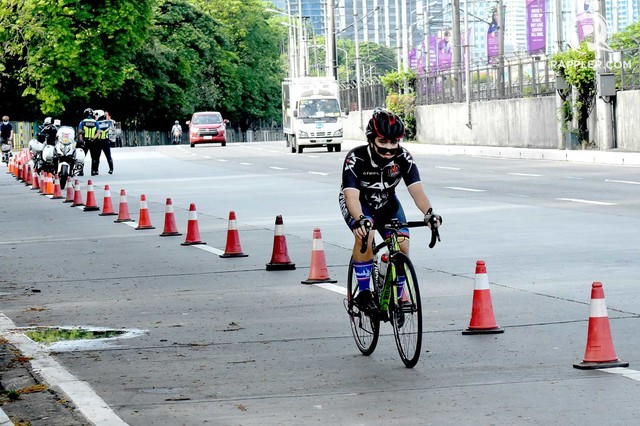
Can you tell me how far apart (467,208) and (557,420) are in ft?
53.5

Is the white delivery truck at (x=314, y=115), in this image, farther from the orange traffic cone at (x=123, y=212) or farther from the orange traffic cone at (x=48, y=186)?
the orange traffic cone at (x=123, y=212)

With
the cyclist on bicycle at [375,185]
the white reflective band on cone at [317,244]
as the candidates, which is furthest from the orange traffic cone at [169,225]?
the cyclist on bicycle at [375,185]

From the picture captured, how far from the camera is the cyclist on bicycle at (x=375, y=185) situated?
30.6ft

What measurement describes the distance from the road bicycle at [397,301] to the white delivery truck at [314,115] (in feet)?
170

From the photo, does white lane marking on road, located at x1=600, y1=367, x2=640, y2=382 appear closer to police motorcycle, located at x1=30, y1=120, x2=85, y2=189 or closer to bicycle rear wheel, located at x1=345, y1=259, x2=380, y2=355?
bicycle rear wheel, located at x1=345, y1=259, x2=380, y2=355

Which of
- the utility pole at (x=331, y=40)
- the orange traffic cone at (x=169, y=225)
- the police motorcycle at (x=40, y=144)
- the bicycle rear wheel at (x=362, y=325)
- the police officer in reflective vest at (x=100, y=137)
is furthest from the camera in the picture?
the utility pole at (x=331, y=40)

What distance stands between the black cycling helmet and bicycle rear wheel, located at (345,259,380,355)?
0.94 m

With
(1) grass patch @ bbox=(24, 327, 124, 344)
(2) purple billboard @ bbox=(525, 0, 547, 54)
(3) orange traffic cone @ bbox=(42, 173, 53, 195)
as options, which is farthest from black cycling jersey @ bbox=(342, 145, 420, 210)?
(2) purple billboard @ bbox=(525, 0, 547, 54)

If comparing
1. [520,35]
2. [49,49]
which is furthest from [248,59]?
[49,49]

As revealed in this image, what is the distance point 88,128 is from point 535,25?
61.3 feet

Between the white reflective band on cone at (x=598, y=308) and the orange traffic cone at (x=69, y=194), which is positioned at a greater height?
the white reflective band on cone at (x=598, y=308)

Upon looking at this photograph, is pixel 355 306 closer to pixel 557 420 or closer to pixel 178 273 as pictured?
pixel 557 420

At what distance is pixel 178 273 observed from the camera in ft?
51.0

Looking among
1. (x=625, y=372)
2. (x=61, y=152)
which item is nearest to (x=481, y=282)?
(x=625, y=372)
